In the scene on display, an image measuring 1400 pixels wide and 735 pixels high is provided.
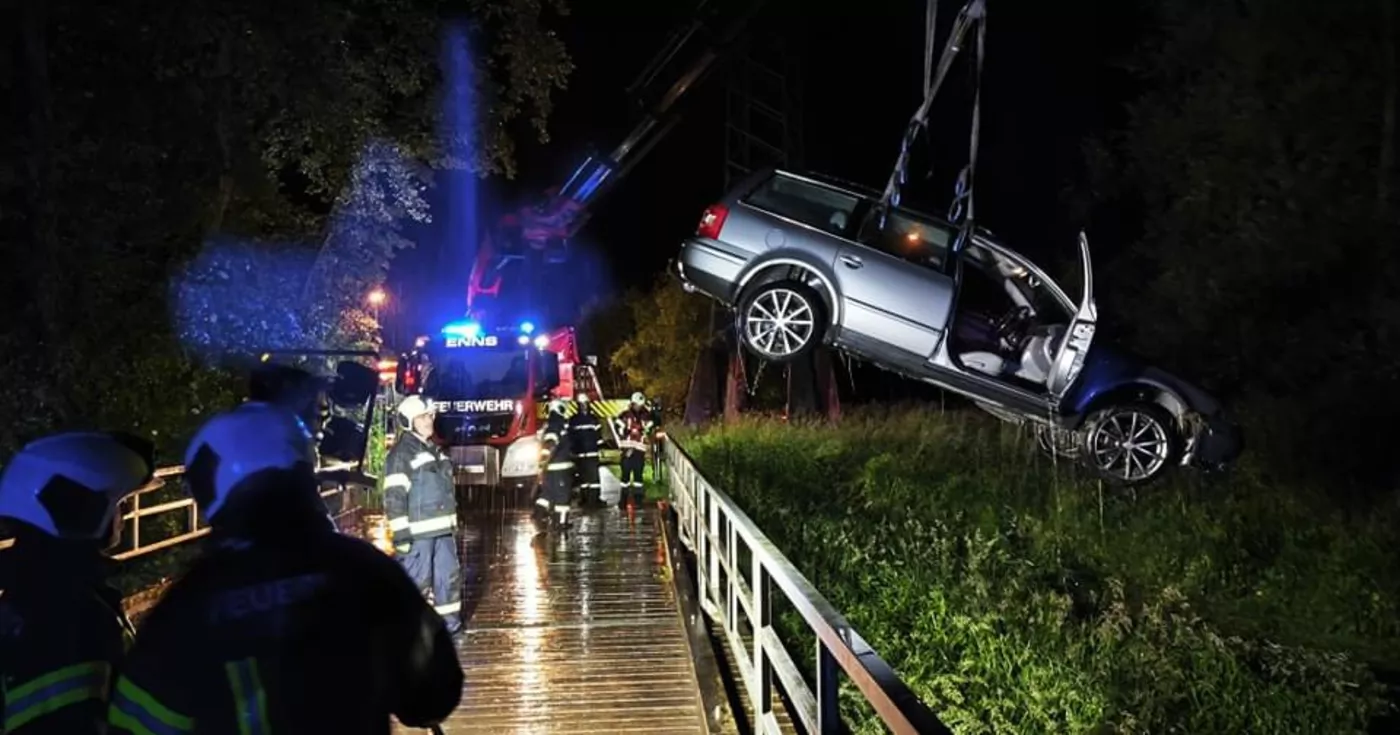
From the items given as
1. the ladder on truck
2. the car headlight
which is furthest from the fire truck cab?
the ladder on truck

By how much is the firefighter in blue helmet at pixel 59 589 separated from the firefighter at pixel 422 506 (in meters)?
5.08

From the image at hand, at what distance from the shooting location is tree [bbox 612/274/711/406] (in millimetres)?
38156

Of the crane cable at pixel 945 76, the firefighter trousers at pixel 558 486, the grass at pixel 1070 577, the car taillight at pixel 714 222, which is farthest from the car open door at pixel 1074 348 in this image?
the firefighter trousers at pixel 558 486

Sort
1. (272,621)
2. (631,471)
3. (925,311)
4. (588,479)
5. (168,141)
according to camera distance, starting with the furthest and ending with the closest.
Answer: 1. (631,471)
2. (588,479)
3. (168,141)
4. (925,311)
5. (272,621)

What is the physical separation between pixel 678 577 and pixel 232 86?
5.76m

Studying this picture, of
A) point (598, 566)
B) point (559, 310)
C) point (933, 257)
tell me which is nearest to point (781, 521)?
point (598, 566)

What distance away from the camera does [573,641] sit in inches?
338

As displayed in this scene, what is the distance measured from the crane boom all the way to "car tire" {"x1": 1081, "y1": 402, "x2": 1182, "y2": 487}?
5.70 m

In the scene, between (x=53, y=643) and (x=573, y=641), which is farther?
(x=573, y=641)

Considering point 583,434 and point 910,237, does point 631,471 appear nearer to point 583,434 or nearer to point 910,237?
point 583,434

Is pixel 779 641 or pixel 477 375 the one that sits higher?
pixel 477 375

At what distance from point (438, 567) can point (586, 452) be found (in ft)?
24.4

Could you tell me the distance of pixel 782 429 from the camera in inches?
642

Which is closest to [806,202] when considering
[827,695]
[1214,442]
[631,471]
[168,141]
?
[1214,442]
